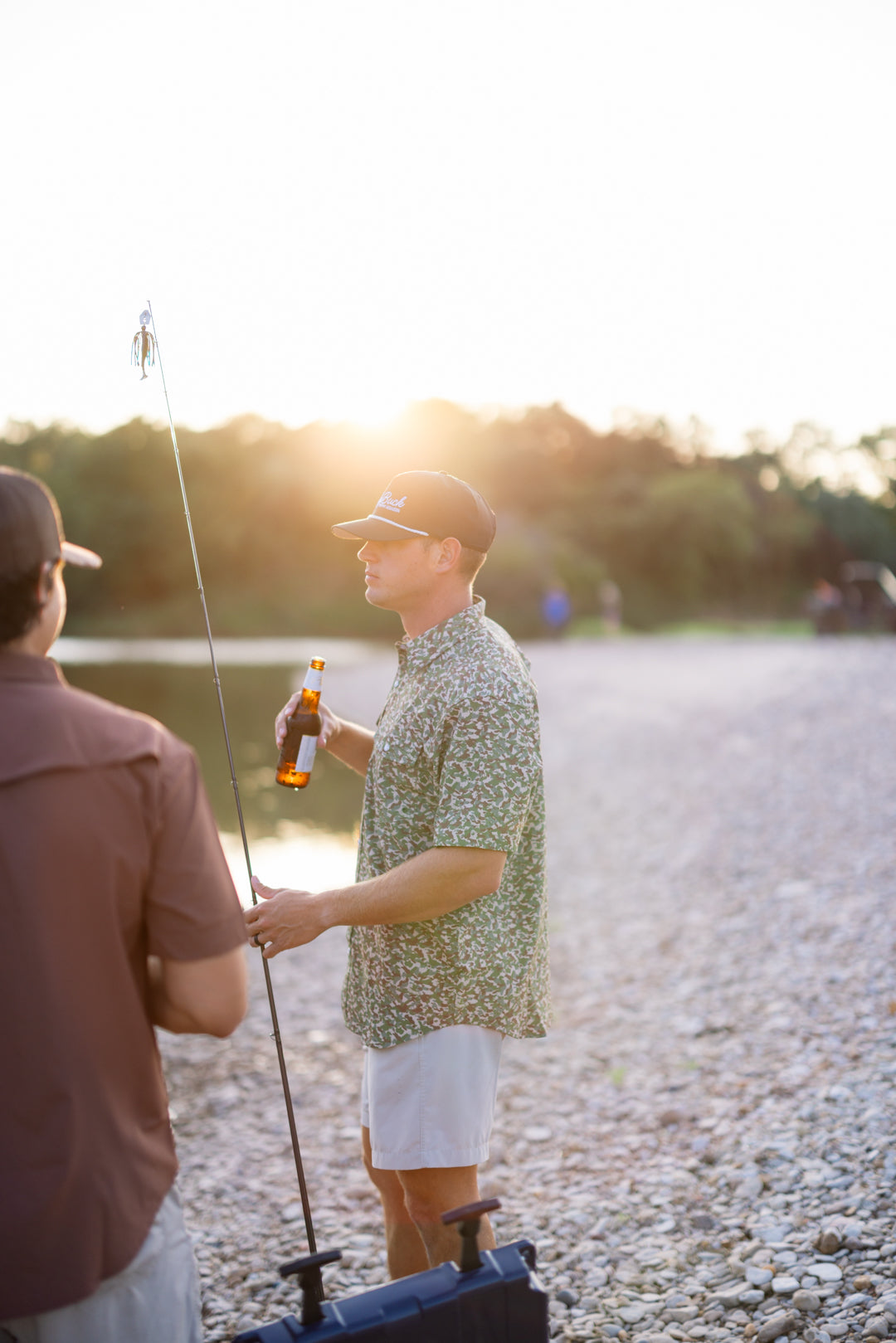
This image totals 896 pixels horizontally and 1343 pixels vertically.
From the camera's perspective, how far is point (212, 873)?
1.54m

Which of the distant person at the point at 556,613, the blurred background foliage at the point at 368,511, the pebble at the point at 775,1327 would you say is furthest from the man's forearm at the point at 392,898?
the blurred background foliage at the point at 368,511

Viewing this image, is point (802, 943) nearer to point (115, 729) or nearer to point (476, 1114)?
point (476, 1114)

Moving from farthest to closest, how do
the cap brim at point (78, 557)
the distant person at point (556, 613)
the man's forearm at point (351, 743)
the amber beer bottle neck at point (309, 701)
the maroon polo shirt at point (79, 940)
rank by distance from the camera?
the distant person at point (556, 613), the man's forearm at point (351, 743), the amber beer bottle neck at point (309, 701), the cap brim at point (78, 557), the maroon polo shirt at point (79, 940)

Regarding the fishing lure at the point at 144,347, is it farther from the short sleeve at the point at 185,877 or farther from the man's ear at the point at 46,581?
the short sleeve at the point at 185,877

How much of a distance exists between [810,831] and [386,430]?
182 feet

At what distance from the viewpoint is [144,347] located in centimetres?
248

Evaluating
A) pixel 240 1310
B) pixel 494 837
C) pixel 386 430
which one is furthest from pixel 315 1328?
pixel 386 430

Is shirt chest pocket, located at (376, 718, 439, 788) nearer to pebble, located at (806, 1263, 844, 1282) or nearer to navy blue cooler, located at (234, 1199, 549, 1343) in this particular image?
navy blue cooler, located at (234, 1199, 549, 1343)

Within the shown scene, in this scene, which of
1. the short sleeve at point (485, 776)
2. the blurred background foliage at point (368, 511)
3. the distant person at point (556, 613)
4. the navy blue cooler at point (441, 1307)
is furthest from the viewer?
the blurred background foliage at point (368, 511)

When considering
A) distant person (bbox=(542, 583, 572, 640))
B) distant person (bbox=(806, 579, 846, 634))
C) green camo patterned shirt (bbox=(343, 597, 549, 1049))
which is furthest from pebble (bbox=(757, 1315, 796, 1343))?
distant person (bbox=(542, 583, 572, 640))

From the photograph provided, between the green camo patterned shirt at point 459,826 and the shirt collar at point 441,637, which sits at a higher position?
the shirt collar at point 441,637

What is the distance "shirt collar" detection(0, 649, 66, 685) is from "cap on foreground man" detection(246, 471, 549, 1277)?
1.00 meters

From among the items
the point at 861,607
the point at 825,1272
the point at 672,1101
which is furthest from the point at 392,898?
the point at 861,607

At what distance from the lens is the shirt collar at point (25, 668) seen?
1.46 metres
